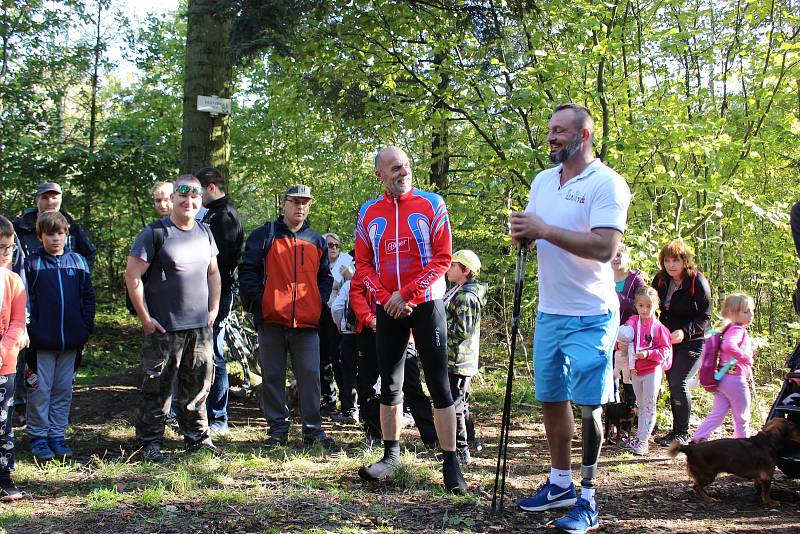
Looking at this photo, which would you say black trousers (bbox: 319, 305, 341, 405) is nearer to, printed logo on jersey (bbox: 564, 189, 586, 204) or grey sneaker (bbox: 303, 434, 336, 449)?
grey sneaker (bbox: 303, 434, 336, 449)

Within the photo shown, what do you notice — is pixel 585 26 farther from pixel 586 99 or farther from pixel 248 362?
pixel 248 362

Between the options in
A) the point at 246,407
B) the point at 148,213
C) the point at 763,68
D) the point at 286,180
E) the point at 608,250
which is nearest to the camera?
the point at 608,250

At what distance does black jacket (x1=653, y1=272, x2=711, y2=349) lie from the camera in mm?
6605

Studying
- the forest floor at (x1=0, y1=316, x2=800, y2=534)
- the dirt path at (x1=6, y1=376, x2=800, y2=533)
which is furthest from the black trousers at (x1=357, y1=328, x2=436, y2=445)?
the dirt path at (x1=6, y1=376, x2=800, y2=533)

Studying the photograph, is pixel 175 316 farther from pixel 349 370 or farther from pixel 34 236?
pixel 349 370

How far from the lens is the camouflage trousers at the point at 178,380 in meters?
5.45

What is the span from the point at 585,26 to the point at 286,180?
10.5 m

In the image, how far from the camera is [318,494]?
14.9ft

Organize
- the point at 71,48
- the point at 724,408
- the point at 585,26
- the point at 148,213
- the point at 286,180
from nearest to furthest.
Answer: the point at 724,408
the point at 585,26
the point at 148,213
the point at 71,48
the point at 286,180

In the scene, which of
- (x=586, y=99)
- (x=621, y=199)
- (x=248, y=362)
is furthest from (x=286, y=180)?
(x=621, y=199)

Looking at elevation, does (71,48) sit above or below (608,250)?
above

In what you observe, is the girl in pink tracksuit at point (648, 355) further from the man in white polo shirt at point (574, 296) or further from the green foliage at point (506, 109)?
the man in white polo shirt at point (574, 296)

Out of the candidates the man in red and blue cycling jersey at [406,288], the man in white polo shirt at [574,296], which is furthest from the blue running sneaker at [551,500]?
the man in red and blue cycling jersey at [406,288]

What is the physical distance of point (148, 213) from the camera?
14.4 metres
